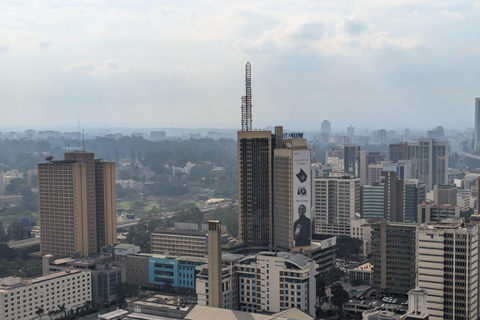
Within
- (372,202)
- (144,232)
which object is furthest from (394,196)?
(144,232)

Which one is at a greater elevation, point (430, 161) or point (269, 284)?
point (430, 161)

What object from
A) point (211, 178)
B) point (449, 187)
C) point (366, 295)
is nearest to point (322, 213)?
point (449, 187)

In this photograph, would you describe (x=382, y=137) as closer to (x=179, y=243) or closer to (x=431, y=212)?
(x=431, y=212)

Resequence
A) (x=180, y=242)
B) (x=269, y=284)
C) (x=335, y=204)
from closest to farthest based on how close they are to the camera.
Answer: (x=269, y=284)
(x=180, y=242)
(x=335, y=204)

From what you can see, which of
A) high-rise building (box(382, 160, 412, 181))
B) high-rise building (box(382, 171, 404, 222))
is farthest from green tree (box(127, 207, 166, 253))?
high-rise building (box(382, 160, 412, 181))

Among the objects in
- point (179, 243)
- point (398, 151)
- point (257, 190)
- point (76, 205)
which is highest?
point (398, 151)

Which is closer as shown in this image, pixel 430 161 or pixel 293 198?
pixel 293 198
